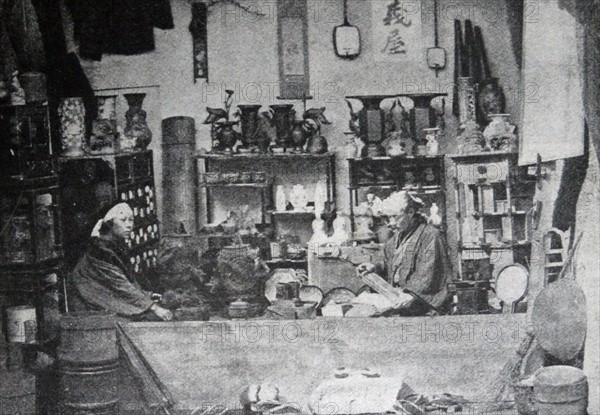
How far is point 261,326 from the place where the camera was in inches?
204

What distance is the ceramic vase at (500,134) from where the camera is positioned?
5.05 m

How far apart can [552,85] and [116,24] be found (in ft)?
8.31

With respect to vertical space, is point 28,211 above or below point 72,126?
below

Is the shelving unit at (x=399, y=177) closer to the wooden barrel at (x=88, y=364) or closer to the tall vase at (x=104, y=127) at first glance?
the tall vase at (x=104, y=127)

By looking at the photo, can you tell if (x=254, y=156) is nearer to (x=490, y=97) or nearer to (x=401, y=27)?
(x=401, y=27)

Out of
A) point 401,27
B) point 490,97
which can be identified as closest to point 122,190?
point 401,27

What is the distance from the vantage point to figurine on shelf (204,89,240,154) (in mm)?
5156

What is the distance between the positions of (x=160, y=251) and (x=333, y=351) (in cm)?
117

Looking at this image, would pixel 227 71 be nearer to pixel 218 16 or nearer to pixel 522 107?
pixel 218 16

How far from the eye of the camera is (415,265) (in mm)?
5125

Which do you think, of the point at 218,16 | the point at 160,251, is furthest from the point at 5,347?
the point at 218,16

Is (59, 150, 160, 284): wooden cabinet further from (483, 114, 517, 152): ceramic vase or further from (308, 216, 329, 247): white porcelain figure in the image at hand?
(483, 114, 517, 152): ceramic vase

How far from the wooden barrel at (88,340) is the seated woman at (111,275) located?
87 millimetres

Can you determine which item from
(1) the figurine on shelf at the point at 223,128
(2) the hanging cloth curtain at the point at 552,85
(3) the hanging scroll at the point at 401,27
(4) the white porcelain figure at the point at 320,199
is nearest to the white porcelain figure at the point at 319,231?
(4) the white porcelain figure at the point at 320,199
